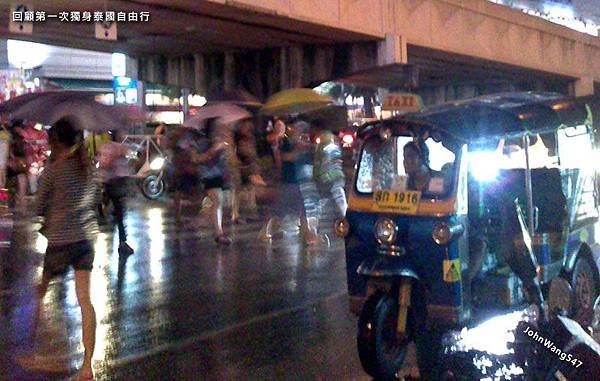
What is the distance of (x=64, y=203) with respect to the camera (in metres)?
6.20

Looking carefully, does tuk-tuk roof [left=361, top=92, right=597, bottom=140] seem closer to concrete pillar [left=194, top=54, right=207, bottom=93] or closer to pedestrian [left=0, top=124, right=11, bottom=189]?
pedestrian [left=0, top=124, right=11, bottom=189]

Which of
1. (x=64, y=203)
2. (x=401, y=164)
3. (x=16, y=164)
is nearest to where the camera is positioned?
(x=64, y=203)

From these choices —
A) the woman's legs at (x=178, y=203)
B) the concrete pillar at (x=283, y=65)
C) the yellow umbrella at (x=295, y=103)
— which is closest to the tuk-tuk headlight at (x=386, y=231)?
the yellow umbrella at (x=295, y=103)

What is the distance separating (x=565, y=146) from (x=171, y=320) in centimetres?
416

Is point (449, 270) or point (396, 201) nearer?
point (449, 270)

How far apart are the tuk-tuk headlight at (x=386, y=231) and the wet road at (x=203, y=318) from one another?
1.07m

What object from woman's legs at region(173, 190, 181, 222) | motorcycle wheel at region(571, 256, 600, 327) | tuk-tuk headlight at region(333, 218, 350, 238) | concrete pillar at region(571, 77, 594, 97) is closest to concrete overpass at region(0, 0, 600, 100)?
concrete pillar at region(571, 77, 594, 97)

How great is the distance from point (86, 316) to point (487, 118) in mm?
3574

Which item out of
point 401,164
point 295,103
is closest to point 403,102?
point 295,103

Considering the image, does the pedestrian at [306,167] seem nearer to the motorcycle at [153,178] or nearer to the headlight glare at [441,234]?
the headlight glare at [441,234]

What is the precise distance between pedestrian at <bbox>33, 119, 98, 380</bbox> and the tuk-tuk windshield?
2.26 m

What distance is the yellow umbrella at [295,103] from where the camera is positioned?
1400 centimetres

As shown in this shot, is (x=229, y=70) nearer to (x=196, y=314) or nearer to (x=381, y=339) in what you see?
(x=196, y=314)

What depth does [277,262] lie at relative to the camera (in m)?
11.7
